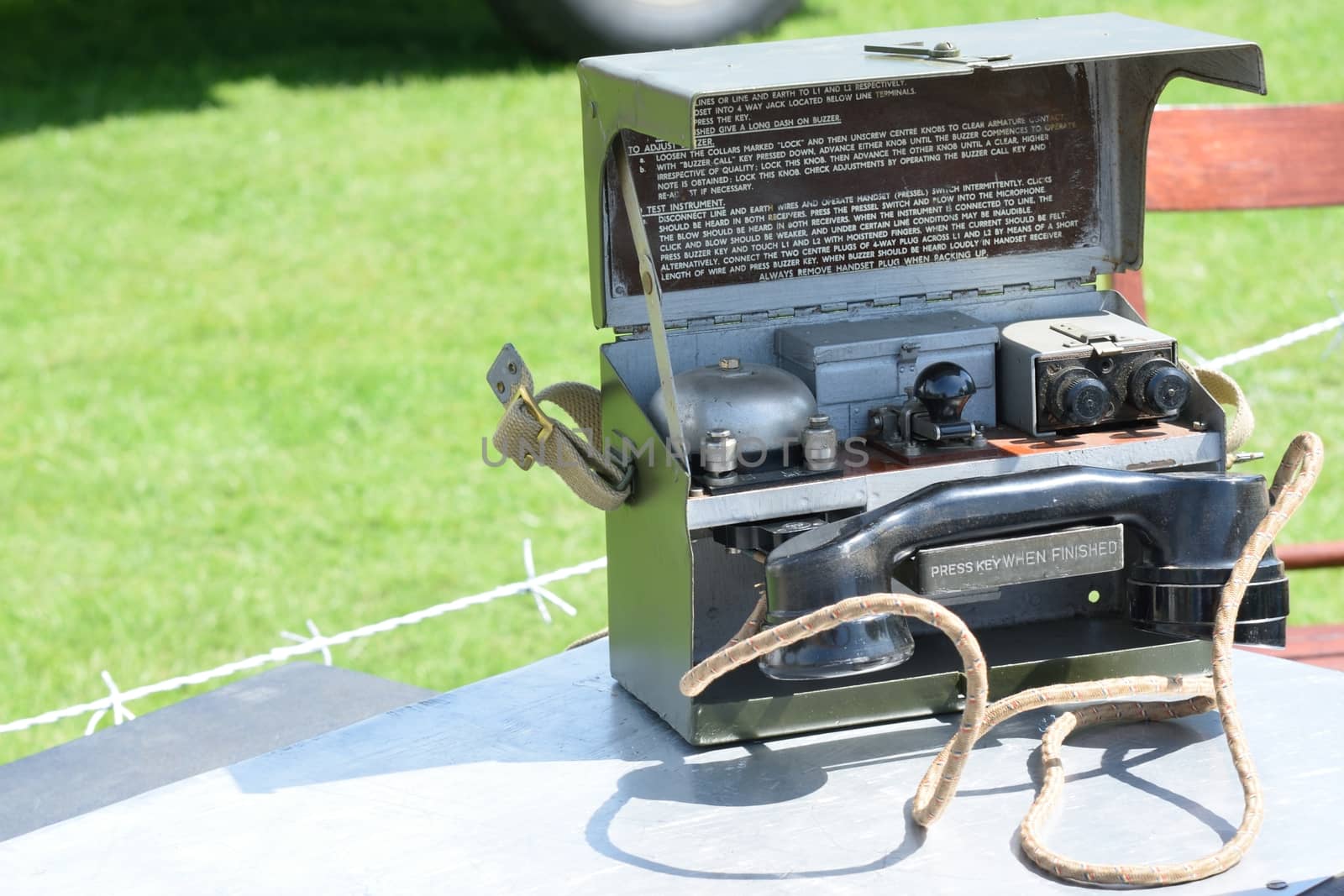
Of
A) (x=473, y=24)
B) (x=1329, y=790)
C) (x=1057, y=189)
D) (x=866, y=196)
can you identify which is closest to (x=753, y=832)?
(x=1329, y=790)

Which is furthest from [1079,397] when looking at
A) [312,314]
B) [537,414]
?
[312,314]

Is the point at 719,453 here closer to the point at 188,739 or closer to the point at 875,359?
the point at 875,359

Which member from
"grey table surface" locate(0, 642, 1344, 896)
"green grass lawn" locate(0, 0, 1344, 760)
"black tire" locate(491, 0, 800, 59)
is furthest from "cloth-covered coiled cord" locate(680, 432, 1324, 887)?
"black tire" locate(491, 0, 800, 59)

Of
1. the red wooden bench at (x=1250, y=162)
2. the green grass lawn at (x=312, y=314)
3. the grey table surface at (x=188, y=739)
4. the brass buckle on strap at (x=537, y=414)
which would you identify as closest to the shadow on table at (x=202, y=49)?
the green grass lawn at (x=312, y=314)

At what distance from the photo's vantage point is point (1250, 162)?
318 centimetres

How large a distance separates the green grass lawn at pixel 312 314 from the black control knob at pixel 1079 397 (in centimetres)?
231

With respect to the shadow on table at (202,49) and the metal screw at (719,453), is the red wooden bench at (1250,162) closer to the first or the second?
the metal screw at (719,453)

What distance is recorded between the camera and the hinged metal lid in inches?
72.6

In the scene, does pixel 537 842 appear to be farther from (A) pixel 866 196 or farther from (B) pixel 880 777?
(A) pixel 866 196

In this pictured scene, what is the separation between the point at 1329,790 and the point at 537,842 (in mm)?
781

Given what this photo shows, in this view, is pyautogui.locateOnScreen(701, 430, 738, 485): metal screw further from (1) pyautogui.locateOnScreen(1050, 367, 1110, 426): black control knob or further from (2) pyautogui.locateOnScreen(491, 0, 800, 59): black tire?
(2) pyautogui.locateOnScreen(491, 0, 800, 59): black tire

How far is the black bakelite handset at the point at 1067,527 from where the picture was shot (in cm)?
170

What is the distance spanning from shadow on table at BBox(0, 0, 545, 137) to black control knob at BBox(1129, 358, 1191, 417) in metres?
6.82

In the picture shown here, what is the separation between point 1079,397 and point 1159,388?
9 cm
